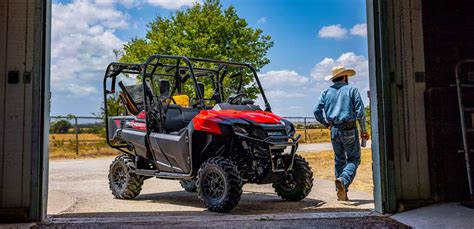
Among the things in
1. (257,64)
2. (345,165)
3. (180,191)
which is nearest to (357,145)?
(345,165)

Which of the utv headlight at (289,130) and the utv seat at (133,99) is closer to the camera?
the utv headlight at (289,130)

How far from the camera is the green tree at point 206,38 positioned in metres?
23.7

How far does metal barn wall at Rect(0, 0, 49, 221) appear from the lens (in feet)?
15.3

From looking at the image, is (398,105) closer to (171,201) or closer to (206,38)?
(171,201)

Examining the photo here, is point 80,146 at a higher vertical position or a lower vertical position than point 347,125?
lower

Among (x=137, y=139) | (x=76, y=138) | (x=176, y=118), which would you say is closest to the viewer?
(x=176, y=118)

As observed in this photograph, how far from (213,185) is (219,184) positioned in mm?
117

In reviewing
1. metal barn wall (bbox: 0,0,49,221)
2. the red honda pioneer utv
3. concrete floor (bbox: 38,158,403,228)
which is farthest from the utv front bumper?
metal barn wall (bbox: 0,0,49,221)

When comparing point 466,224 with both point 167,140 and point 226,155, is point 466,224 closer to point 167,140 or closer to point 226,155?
point 226,155

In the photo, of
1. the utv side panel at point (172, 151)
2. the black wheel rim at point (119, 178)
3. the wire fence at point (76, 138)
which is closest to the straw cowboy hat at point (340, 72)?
the utv side panel at point (172, 151)

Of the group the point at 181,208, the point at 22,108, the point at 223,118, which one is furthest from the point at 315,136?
the point at 22,108

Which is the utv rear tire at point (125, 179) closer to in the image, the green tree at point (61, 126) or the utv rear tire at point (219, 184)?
the utv rear tire at point (219, 184)

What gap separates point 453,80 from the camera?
17.0ft

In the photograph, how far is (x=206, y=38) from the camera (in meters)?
23.6
